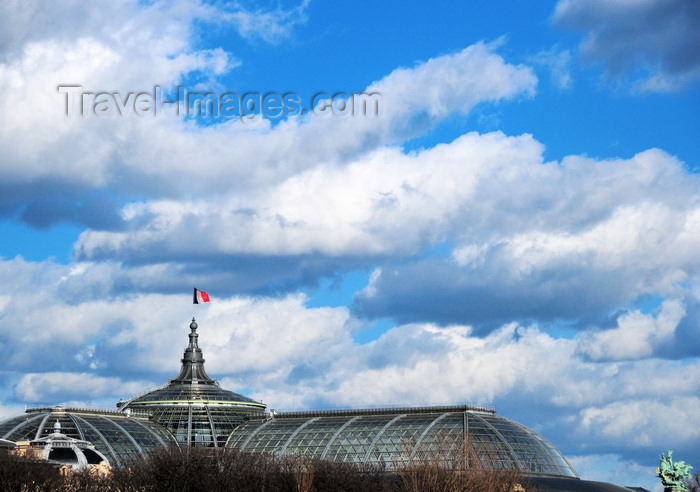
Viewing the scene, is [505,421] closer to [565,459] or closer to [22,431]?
[565,459]

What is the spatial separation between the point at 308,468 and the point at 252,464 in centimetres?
1183

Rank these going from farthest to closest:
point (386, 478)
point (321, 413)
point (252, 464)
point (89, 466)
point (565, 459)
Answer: point (321, 413) → point (565, 459) → point (89, 466) → point (386, 478) → point (252, 464)

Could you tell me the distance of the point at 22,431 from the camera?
7210 inches

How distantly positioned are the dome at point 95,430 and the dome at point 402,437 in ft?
46.1

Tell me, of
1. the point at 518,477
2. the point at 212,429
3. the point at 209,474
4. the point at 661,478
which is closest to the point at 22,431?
the point at 212,429

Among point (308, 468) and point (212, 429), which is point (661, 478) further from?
point (212, 429)

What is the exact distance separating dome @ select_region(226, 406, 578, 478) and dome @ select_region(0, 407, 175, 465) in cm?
1407

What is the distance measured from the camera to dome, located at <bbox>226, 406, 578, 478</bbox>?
561 ft

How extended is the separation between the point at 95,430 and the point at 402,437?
48.9 meters

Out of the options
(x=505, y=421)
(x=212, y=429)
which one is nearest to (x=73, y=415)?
(x=212, y=429)

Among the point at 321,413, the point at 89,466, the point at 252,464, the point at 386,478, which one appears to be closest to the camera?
the point at 252,464

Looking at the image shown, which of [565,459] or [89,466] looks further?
[565,459]

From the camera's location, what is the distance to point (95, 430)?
186 m

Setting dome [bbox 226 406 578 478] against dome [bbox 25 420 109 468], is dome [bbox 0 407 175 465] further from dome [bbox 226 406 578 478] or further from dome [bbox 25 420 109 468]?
dome [bbox 226 406 578 478]
